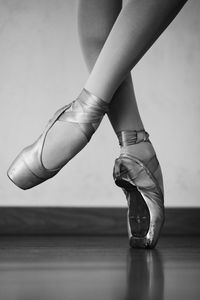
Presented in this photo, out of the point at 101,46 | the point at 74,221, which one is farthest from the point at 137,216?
the point at 74,221

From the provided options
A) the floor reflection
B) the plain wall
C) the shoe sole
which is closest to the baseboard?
the plain wall

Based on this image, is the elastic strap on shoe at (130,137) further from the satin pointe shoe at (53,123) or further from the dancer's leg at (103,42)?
the satin pointe shoe at (53,123)

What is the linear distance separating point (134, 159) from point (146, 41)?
8.8 inches

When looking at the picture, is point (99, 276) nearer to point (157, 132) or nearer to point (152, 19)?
point (152, 19)

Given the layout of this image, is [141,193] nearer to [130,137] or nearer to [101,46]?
[130,137]

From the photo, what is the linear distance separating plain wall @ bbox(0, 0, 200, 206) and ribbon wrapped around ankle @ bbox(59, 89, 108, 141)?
2.85ft

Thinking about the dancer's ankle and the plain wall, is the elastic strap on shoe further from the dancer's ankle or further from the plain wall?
the plain wall

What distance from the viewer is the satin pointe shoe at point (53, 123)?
0.97m

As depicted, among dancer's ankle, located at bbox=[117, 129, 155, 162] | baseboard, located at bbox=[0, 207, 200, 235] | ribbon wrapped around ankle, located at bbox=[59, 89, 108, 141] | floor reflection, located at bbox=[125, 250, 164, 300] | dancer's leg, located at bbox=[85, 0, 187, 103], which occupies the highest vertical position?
dancer's leg, located at bbox=[85, 0, 187, 103]

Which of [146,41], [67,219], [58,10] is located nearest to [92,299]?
[146,41]

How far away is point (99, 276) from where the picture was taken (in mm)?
646

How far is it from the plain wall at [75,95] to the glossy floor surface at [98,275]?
0.89 metres

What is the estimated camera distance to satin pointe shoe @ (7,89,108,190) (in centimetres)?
97

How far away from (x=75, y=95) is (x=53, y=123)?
89 centimetres
